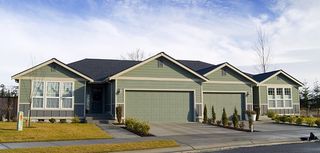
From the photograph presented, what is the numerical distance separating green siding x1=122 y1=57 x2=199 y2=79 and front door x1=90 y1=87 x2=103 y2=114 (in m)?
3.89

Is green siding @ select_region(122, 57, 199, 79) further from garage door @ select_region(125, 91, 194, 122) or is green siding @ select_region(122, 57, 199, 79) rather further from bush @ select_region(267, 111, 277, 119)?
bush @ select_region(267, 111, 277, 119)

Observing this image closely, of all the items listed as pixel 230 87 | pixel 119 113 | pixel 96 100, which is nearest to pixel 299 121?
pixel 230 87

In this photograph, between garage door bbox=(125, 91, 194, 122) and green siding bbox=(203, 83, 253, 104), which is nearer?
garage door bbox=(125, 91, 194, 122)

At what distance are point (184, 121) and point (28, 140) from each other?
13.9m

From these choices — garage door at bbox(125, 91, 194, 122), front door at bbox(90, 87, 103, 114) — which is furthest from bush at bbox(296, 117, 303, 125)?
front door at bbox(90, 87, 103, 114)

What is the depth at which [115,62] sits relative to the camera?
32.6 m

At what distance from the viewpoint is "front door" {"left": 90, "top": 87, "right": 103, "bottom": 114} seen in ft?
90.3

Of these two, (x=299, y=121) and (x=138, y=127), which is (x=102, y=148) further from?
(x=299, y=121)

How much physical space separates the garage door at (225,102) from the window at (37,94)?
1255cm

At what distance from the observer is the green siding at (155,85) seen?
24.9 m

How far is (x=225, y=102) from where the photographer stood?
28828 millimetres

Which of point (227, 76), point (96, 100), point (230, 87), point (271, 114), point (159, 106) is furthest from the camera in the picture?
point (271, 114)

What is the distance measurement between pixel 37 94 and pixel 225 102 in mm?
14813

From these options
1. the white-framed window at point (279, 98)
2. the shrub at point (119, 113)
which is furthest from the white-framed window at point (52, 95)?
the white-framed window at point (279, 98)
